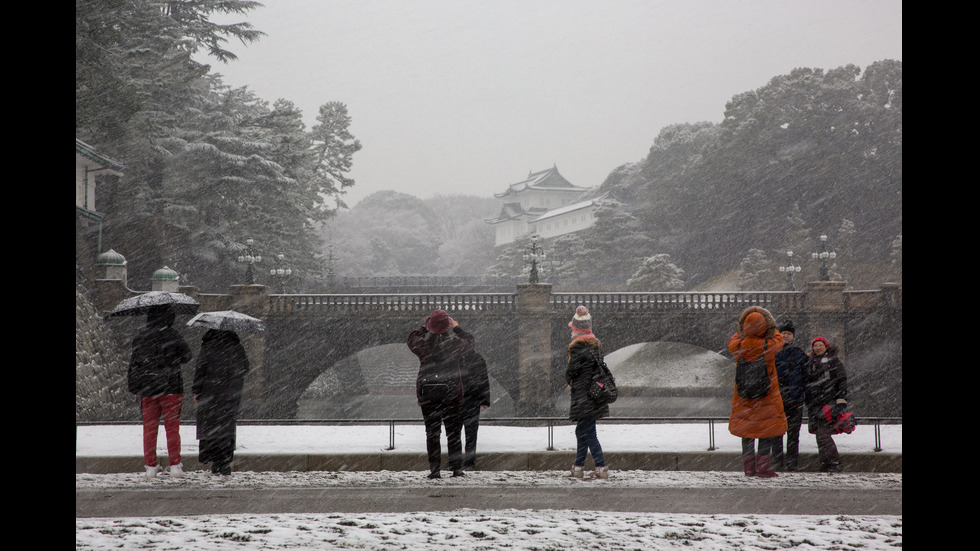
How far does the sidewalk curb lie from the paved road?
126 centimetres

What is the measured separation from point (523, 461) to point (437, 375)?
67.7 inches

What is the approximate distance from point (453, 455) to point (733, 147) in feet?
148

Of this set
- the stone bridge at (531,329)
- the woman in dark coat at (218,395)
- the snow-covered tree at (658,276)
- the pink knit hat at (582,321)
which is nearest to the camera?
the pink knit hat at (582,321)

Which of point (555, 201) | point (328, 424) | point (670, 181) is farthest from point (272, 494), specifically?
point (555, 201)

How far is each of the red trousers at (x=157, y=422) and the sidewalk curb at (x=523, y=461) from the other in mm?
575

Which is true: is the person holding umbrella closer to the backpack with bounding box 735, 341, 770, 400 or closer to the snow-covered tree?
the backpack with bounding box 735, 341, 770, 400

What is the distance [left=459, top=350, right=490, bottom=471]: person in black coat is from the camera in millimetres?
8492

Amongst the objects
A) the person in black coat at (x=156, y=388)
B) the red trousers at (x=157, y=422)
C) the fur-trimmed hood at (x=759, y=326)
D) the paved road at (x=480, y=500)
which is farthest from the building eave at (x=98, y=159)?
the fur-trimmed hood at (x=759, y=326)

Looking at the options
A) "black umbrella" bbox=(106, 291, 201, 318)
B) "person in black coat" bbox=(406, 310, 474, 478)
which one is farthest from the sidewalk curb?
"black umbrella" bbox=(106, 291, 201, 318)

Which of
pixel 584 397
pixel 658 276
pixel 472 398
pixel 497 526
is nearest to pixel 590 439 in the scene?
pixel 584 397

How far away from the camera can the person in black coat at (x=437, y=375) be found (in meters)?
7.70

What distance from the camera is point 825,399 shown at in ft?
27.4

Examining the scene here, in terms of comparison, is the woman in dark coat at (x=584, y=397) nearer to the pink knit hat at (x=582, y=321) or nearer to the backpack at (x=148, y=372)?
the pink knit hat at (x=582, y=321)

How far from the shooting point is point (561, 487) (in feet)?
24.2
